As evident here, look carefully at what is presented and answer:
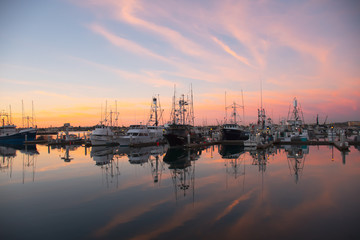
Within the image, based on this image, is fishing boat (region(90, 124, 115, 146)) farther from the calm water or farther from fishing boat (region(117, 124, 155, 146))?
the calm water

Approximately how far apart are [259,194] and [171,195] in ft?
16.9

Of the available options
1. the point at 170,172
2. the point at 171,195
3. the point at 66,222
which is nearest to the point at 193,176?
the point at 170,172

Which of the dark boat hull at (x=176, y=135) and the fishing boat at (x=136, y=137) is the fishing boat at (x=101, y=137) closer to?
the fishing boat at (x=136, y=137)

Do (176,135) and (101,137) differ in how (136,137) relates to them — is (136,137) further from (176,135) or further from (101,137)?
(176,135)

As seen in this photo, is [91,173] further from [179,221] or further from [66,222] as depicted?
[179,221]

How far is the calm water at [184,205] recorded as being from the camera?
9.92 m

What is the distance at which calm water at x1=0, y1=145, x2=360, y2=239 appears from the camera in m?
9.92

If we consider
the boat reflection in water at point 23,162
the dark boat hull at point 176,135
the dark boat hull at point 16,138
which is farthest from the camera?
the dark boat hull at point 16,138

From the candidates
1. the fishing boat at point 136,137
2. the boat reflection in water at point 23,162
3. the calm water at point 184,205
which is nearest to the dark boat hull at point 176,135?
the fishing boat at point 136,137

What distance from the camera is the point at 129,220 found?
11242mm

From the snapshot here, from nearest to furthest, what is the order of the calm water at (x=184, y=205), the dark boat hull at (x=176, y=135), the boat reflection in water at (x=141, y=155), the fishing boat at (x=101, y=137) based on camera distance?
1. the calm water at (x=184, y=205)
2. the boat reflection in water at (x=141, y=155)
3. the dark boat hull at (x=176, y=135)
4. the fishing boat at (x=101, y=137)

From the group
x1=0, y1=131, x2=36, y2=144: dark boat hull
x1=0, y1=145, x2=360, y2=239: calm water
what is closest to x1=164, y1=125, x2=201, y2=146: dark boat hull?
x1=0, y1=145, x2=360, y2=239: calm water

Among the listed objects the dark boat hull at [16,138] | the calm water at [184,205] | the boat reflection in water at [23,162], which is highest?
the dark boat hull at [16,138]

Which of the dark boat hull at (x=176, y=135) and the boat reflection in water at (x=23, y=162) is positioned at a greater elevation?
the dark boat hull at (x=176, y=135)
